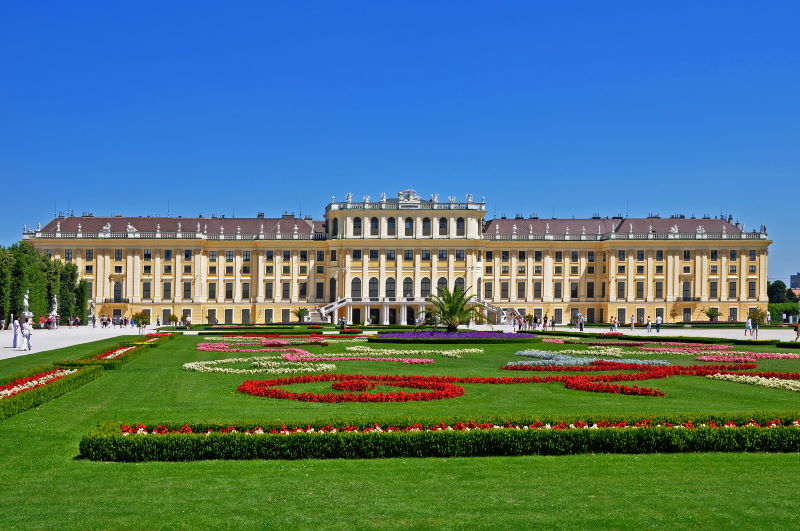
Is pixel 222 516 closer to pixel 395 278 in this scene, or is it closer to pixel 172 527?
pixel 172 527

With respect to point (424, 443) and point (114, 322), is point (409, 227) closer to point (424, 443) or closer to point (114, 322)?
point (114, 322)

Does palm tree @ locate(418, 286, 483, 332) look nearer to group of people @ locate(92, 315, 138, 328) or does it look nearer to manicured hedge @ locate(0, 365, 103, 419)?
manicured hedge @ locate(0, 365, 103, 419)

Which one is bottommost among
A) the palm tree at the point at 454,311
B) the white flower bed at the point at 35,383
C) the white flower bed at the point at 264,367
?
the white flower bed at the point at 264,367

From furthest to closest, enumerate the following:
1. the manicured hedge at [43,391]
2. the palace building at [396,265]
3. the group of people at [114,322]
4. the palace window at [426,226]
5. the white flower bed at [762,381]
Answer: the palace window at [426,226] < the palace building at [396,265] < the group of people at [114,322] < the white flower bed at [762,381] < the manicured hedge at [43,391]

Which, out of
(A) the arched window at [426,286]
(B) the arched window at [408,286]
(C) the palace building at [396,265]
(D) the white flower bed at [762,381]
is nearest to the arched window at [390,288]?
(C) the palace building at [396,265]

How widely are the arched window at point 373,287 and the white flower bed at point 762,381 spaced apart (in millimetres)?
57701

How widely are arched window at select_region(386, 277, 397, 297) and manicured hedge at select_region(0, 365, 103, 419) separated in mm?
57047

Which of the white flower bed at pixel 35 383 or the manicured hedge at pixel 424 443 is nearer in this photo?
the manicured hedge at pixel 424 443

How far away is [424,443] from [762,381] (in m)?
11.4

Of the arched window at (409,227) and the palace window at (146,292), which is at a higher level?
the arched window at (409,227)

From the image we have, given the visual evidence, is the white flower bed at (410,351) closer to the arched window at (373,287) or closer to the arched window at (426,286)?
the arched window at (373,287)

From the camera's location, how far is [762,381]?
1844 cm

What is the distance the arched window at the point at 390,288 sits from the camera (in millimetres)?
77069

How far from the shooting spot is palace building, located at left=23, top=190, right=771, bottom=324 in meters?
76.4
